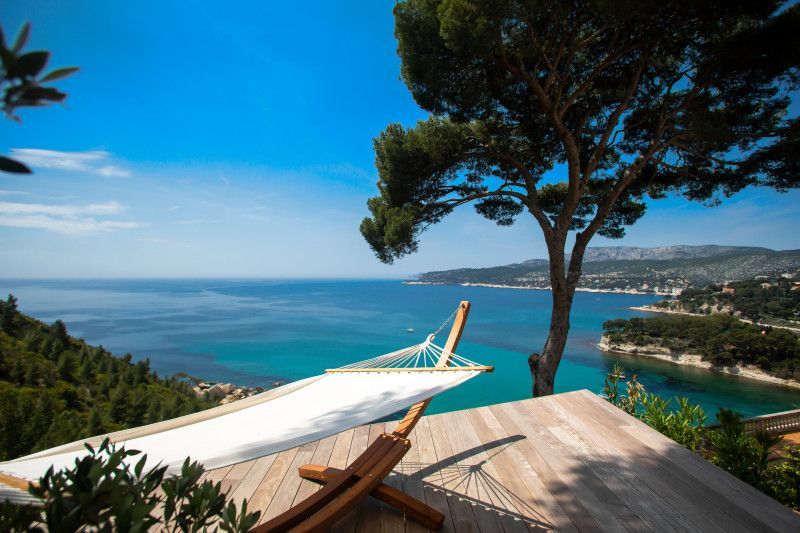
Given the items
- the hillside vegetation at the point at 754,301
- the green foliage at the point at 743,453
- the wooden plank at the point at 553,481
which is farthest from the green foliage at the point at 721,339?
the wooden plank at the point at 553,481

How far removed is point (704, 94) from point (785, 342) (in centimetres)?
2232

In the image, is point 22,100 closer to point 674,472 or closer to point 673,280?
point 674,472

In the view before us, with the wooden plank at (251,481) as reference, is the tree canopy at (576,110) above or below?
above

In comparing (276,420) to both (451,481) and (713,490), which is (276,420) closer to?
(451,481)

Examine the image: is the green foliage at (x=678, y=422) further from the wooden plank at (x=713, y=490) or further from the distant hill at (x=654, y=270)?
the distant hill at (x=654, y=270)

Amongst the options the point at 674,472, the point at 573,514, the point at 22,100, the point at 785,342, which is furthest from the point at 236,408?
the point at 785,342

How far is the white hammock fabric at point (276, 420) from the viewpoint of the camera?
4.32ft

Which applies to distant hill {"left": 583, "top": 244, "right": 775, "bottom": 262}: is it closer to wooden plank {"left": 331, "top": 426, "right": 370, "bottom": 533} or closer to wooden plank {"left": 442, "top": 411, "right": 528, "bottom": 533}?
wooden plank {"left": 442, "top": 411, "right": 528, "bottom": 533}

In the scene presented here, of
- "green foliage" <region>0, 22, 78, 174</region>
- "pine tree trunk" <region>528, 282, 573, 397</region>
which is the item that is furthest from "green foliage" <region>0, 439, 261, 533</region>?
"pine tree trunk" <region>528, 282, 573, 397</region>

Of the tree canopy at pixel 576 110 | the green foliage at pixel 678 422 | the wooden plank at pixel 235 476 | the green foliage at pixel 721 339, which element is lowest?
the green foliage at pixel 721 339

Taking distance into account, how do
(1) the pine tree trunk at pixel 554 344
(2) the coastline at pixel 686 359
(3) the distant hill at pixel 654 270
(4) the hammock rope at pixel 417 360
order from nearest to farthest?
(4) the hammock rope at pixel 417 360 < (1) the pine tree trunk at pixel 554 344 < (2) the coastline at pixel 686 359 < (3) the distant hill at pixel 654 270

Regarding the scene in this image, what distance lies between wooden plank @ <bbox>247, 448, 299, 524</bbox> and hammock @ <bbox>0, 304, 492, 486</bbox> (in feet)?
0.91

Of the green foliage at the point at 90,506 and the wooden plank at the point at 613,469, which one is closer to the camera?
the green foliage at the point at 90,506

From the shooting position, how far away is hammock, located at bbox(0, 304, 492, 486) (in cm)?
131
